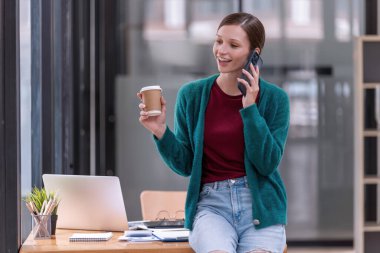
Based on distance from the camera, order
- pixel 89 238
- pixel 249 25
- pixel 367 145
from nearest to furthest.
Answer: pixel 249 25
pixel 89 238
pixel 367 145

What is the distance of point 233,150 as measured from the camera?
8.23 feet

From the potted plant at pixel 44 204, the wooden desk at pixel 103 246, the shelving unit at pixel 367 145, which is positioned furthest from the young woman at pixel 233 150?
the shelving unit at pixel 367 145

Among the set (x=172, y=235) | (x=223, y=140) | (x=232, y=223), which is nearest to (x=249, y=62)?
(x=223, y=140)

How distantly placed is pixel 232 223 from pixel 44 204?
0.72 metres

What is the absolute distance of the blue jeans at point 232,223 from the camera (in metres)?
2.45

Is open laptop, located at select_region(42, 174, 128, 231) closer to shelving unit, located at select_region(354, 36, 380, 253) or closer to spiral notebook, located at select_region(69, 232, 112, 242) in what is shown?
spiral notebook, located at select_region(69, 232, 112, 242)

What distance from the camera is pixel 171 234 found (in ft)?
9.11

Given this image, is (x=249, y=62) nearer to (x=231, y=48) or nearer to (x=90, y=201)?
(x=231, y=48)

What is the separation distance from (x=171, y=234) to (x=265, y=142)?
1.78 ft

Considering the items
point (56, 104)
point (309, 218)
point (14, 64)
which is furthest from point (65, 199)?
point (309, 218)

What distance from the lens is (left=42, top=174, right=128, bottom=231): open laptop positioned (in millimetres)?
2863

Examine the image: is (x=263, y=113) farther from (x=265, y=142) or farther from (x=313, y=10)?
(x=313, y=10)

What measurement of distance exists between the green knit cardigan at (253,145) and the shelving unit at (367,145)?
3.18 m

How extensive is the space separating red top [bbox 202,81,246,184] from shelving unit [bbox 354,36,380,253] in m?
3.22
